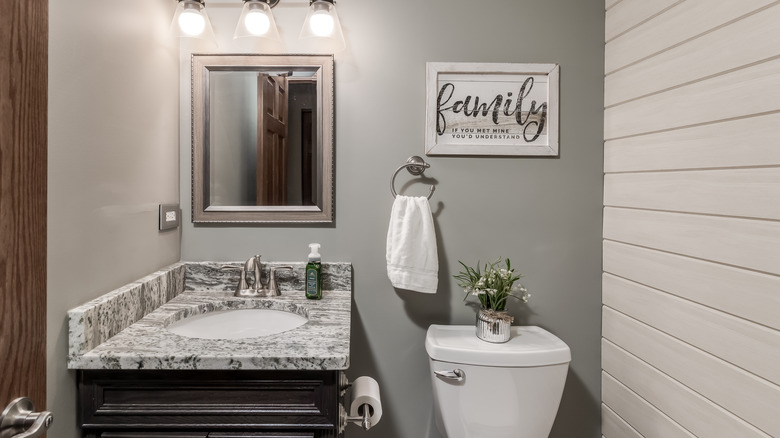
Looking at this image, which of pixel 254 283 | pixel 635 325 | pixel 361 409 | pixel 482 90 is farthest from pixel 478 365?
pixel 482 90

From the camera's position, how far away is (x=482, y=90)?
1.62 meters

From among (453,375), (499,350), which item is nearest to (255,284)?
(453,375)

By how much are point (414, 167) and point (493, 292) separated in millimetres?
533

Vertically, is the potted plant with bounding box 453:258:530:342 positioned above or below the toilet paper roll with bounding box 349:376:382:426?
above

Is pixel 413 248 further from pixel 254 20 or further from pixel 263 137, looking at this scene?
pixel 254 20

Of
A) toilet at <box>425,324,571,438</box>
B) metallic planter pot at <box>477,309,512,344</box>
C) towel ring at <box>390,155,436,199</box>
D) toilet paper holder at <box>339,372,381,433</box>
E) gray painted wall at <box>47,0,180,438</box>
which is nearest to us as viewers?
gray painted wall at <box>47,0,180,438</box>

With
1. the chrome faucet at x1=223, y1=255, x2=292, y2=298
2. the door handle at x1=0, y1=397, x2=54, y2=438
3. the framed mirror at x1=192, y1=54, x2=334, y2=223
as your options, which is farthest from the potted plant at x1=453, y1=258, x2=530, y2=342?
the door handle at x1=0, y1=397, x2=54, y2=438

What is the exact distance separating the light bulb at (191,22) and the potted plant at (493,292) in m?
1.23

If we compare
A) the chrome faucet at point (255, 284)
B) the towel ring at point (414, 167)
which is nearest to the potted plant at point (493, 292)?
the towel ring at point (414, 167)

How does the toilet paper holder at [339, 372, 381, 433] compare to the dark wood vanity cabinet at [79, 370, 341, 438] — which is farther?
the toilet paper holder at [339, 372, 381, 433]

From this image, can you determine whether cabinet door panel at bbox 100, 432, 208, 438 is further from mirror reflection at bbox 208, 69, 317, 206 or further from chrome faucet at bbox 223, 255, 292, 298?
mirror reflection at bbox 208, 69, 317, 206

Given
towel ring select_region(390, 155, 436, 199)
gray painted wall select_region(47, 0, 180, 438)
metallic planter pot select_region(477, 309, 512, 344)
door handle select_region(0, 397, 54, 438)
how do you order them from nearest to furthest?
1. door handle select_region(0, 397, 54, 438)
2. gray painted wall select_region(47, 0, 180, 438)
3. metallic planter pot select_region(477, 309, 512, 344)
4. towel ring select_region(390, 155, 436, 199)

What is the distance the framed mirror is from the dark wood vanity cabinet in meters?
0.70

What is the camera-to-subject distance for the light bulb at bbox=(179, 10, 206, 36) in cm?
145
